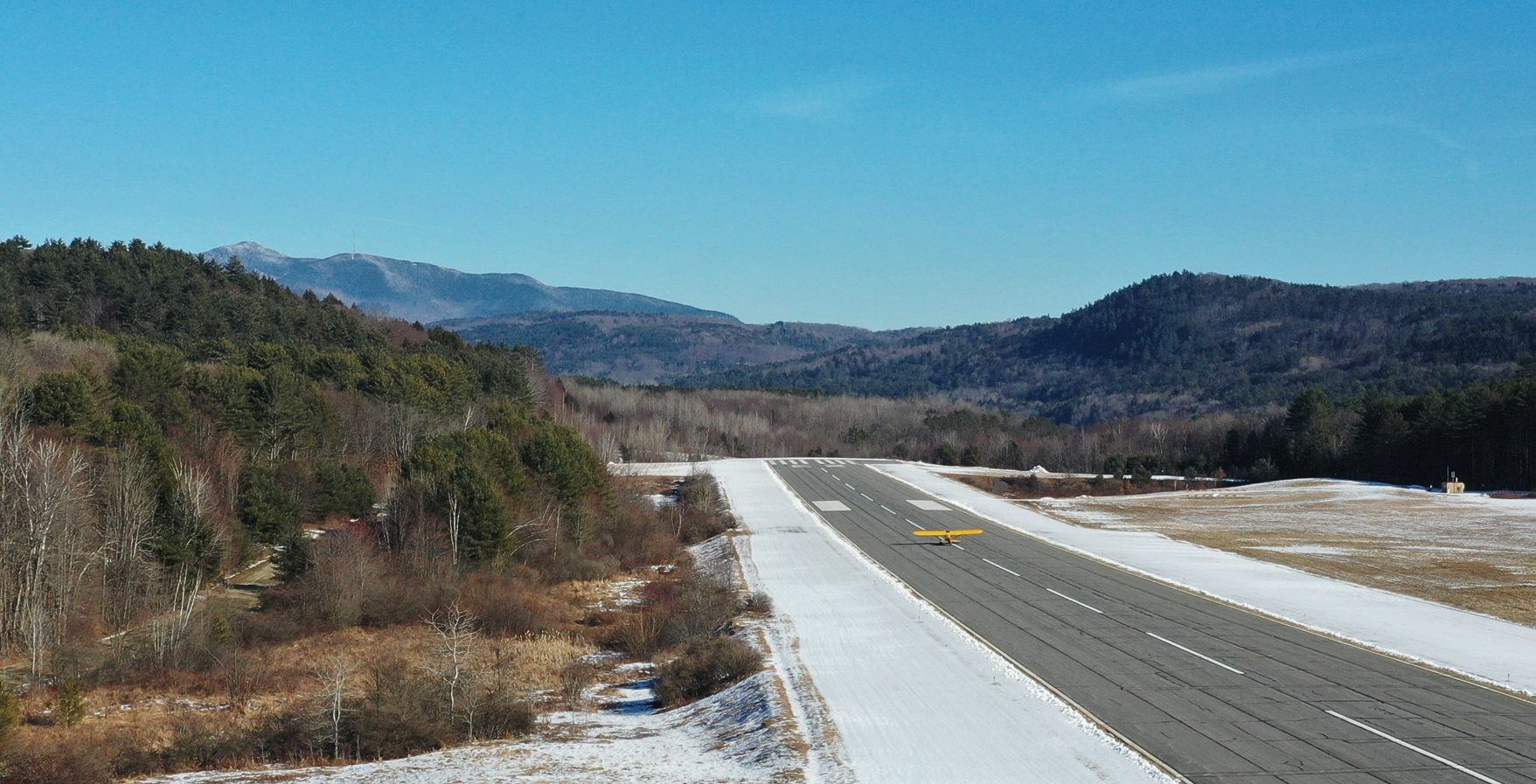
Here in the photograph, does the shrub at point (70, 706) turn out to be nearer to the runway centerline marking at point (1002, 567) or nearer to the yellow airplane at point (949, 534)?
the runway centerline marking at point (1002, 567)

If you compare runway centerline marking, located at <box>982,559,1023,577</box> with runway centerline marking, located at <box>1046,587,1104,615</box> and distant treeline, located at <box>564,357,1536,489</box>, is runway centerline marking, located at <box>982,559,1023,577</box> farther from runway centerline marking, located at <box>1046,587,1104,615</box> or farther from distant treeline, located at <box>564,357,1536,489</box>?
distant treeline, located at <box>564,357,1536,489</box>

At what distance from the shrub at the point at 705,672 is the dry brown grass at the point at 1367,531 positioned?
76.9 feet

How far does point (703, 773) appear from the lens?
19.0m

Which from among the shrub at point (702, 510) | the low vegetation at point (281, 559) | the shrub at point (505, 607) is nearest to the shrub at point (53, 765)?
the low vegetation at point (281, 559)

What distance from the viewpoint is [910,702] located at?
2255 cm

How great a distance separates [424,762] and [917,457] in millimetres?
131448

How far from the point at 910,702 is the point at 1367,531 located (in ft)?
153

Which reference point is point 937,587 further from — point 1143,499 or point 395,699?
point 1143,499

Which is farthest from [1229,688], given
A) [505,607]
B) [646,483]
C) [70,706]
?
[646,483]

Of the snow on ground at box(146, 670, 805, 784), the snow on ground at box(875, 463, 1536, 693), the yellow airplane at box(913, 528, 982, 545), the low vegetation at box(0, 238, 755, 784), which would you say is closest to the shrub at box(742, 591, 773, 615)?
the low vegetation at box(0, 238, 755, 784)

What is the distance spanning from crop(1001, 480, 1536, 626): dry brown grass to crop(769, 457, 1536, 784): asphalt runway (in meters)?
10.5

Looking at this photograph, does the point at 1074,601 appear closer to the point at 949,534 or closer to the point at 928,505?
the point at 949,534

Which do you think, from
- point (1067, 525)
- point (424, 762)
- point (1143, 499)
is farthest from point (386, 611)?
point (1143, 499)

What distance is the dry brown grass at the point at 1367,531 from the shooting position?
128 ft
